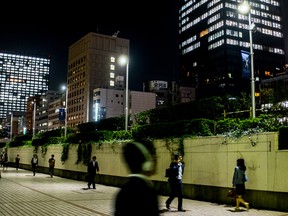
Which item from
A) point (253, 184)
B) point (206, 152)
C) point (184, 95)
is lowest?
point (253, 184)

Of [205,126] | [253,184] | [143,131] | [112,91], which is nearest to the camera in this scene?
[253,184]

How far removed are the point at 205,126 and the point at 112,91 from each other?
104 metres

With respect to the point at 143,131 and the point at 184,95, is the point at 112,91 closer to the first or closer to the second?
the point at 184,95

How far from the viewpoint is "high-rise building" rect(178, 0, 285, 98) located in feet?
458

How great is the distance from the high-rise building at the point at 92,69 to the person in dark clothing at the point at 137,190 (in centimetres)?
12765

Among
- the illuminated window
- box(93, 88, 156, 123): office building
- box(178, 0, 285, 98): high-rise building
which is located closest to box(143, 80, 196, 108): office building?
box(178, 0, 285, 98): high-rise building

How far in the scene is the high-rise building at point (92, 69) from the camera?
5335 inches

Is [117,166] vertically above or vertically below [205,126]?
below

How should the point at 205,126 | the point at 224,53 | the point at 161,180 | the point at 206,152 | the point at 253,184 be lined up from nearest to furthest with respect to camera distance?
the point at 253,184
the point at 206,152
the point at 205,126
the point at 161,180
the point at 224,53

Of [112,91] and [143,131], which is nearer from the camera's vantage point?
[143,131]

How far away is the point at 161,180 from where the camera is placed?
19.1m

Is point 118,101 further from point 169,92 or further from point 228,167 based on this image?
point 228,167

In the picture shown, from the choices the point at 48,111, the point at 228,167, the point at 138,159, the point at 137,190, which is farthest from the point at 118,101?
the point at 137,190

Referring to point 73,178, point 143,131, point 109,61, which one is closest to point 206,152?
point 143,131
